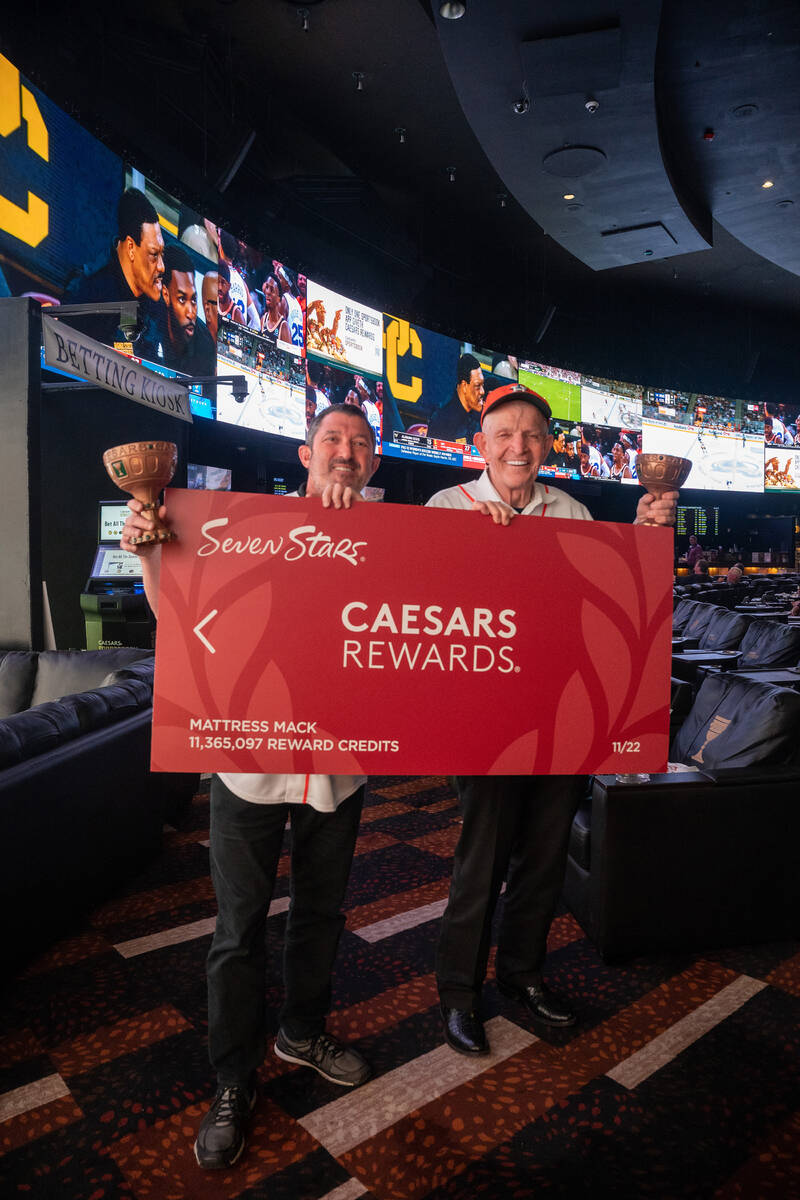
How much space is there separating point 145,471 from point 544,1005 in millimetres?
1768

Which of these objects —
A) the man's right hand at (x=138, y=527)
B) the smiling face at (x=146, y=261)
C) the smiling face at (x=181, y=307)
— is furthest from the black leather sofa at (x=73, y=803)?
the smiling face at (x=181, y=307)

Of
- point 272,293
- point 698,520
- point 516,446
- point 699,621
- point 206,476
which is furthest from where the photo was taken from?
point 698,520

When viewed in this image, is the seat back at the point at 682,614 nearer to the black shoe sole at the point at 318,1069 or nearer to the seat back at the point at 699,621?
the seat back at the point at 699,621

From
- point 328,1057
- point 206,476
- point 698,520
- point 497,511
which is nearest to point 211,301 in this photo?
point 206,476

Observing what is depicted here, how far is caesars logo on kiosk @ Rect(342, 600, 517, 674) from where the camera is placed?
1.55 meters

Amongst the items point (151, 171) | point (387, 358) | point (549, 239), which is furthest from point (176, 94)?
point (549, 239)

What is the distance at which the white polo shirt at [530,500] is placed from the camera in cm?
183

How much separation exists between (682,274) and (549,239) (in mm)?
3090

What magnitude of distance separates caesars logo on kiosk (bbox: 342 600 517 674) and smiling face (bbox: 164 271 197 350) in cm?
550

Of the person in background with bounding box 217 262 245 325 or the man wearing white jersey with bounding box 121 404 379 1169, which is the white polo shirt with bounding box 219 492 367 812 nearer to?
the man wearing white jersey with bounding box 121 404 379 1169

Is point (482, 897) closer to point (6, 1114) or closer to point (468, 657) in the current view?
point (468, 657)

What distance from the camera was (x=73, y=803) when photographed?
2271 millimetres

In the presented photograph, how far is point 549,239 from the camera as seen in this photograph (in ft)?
32.8

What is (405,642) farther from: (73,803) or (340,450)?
(73,803)
